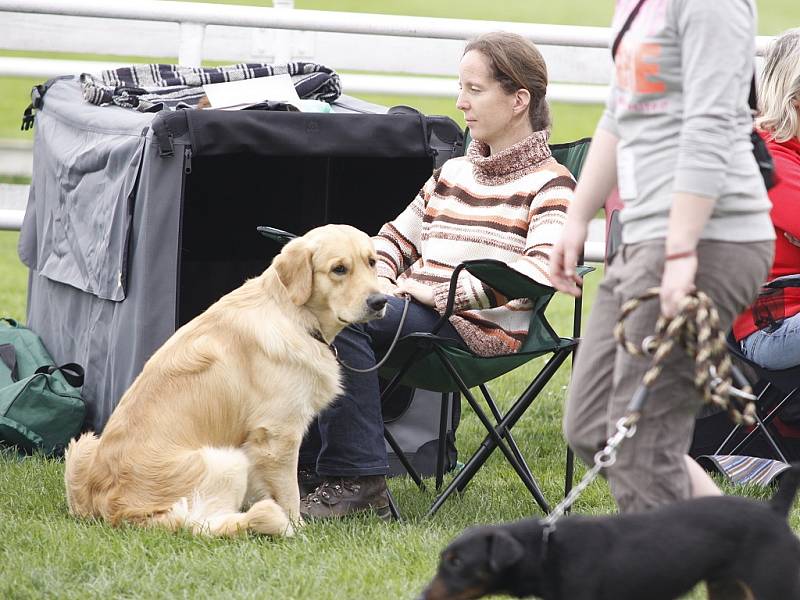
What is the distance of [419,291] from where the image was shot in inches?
162

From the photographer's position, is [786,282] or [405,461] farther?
[405,461]

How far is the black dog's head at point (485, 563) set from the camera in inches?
93.4

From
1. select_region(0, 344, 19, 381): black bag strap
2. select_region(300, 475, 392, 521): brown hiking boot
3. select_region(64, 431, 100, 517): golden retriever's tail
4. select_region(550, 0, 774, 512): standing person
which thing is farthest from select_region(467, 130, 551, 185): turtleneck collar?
select_region(0, 344, 19, 381): black bag strap

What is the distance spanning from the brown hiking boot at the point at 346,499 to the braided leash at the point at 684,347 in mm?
1601

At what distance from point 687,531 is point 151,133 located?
250cm

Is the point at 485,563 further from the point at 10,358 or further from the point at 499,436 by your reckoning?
the point at 10,358

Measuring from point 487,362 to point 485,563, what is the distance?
1638 mm

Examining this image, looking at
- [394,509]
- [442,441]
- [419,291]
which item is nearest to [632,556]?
[394,509]

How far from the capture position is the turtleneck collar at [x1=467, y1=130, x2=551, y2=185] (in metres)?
4.16

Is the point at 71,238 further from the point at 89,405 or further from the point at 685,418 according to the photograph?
the point at 685,418

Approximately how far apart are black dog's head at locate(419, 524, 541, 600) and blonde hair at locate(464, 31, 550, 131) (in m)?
2.11

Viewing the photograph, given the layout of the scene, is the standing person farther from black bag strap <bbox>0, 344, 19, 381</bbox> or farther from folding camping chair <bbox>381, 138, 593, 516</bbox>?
black bag strap <bbox>0, 344, 19, 381</bbox>

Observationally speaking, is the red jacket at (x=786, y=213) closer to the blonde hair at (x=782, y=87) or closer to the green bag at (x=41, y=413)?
the blonde hair at (x=782, y=87)

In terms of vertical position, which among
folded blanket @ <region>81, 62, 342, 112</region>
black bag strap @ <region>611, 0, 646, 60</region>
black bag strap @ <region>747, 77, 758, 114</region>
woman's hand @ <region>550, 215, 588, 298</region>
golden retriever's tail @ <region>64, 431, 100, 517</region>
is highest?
black bag strap @ <region>611, 0, 646, 60</region>
